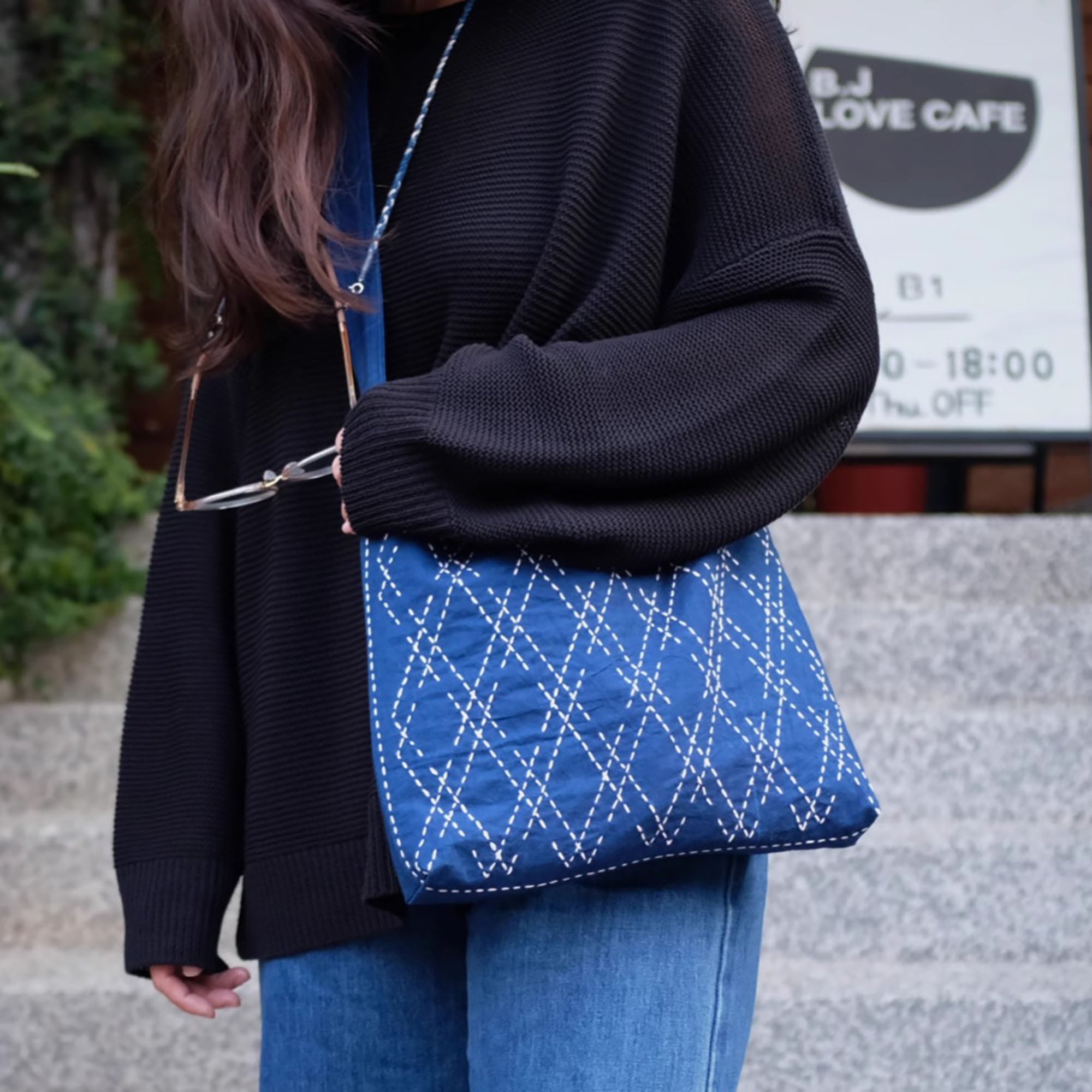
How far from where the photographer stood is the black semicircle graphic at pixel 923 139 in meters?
4.00

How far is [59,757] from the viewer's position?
2.79 m

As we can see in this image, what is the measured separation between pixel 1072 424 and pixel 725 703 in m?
3.26

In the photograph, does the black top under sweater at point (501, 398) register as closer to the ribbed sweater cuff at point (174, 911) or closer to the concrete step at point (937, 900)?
the ribbed sweater cuff at point (174, 911)

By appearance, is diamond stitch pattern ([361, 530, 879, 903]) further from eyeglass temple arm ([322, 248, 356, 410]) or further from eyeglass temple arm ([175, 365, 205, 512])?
eyeglass temple arm ([175, 365, 205, 512])

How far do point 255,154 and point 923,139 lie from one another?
322 centimetres

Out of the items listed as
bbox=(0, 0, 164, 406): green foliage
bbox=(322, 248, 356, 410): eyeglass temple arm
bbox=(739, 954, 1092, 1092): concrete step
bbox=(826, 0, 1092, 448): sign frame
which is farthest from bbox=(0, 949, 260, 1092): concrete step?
bbox=(826, 0, 1092, 448): sign frame

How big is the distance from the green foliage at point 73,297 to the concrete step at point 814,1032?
3.11 ft

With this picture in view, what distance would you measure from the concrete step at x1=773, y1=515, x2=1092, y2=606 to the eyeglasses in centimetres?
207

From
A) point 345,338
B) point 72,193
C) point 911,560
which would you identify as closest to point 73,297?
point 72,193

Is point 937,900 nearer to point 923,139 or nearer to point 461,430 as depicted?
point 461,430

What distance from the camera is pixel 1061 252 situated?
13.0 feet

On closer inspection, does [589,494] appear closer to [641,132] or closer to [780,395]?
[780,395]

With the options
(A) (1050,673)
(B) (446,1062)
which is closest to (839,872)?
(A) (1050,673)

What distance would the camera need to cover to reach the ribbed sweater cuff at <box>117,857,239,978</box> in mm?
1202
